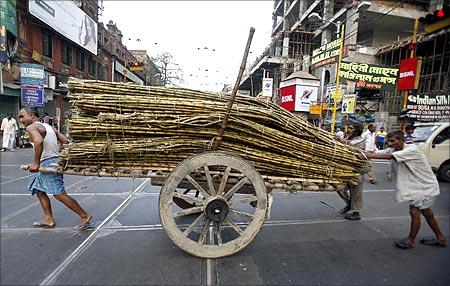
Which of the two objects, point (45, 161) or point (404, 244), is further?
point (45, 161)

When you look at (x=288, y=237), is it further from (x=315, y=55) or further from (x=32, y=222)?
(x=315, y=55)

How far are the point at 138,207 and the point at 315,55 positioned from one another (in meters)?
12.7

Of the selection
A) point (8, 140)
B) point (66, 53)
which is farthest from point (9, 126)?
point (66, 53)

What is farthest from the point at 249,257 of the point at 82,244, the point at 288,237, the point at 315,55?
the point at 315,55

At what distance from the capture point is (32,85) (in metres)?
7.16

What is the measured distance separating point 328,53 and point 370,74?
2.12m

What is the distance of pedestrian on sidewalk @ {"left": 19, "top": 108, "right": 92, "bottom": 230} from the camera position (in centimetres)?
308

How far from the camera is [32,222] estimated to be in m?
3.57

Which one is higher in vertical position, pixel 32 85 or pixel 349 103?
pixel 349 103

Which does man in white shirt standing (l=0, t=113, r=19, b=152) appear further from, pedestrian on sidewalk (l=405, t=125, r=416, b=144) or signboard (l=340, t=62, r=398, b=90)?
signboard (l=340, t=62, r=398, b=90)

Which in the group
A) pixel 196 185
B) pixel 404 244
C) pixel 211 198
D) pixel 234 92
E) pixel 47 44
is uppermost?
pixel 47 44

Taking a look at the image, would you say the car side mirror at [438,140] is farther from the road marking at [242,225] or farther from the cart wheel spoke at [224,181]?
the cart wheel spoke at [224,181]

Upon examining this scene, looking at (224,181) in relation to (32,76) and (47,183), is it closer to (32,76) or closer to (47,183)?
(47,183)

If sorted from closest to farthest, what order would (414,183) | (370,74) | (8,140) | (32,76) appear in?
(414,183), (32,76), (8,140), (370,74)
